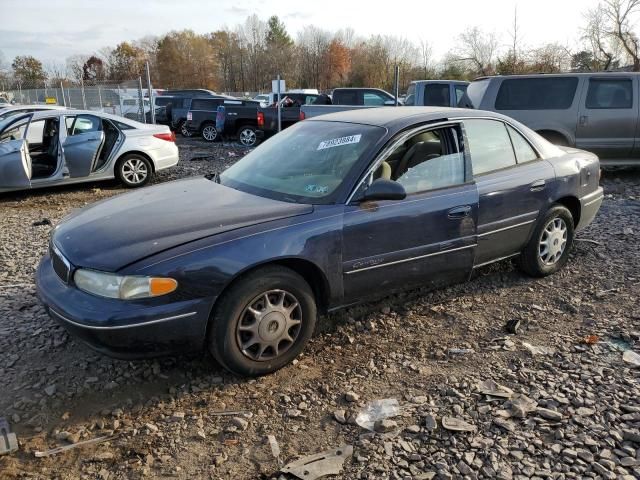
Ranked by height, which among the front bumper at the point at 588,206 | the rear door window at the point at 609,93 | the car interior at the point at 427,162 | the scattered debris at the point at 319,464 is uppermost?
the rear door window at the point at 609,93

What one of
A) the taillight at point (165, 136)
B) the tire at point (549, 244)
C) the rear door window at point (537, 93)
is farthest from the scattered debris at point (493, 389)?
the taillight at point (165, 136)

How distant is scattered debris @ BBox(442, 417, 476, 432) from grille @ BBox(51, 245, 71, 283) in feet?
7.54

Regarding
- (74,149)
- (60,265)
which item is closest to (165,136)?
(74,149)

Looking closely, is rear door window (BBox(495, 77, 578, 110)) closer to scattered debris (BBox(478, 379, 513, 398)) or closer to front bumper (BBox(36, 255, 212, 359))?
scattered debris (BBox(478, 379, 513, 398))

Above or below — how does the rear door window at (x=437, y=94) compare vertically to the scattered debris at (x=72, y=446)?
above

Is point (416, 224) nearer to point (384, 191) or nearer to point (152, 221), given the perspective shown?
point (384, 191)

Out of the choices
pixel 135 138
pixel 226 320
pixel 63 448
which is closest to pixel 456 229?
pixel 226 320

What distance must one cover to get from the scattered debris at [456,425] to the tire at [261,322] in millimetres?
1017

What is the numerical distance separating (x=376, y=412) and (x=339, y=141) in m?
1.95

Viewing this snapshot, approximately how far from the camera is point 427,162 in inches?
154

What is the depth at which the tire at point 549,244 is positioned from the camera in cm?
462

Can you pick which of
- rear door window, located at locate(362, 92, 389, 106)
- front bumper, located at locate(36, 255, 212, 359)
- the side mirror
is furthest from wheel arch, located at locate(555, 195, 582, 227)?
rear door window, located at locate(362, 92, 389, 106)

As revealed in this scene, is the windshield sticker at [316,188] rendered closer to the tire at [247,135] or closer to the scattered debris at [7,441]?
the scattered debris at [7,441]

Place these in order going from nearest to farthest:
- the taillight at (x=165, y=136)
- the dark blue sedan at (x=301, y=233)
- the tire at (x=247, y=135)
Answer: the dark blue sedan at (x=301, y=233) < the taillight at (x=165, y=136) < the tire at (x=247, y=135)
